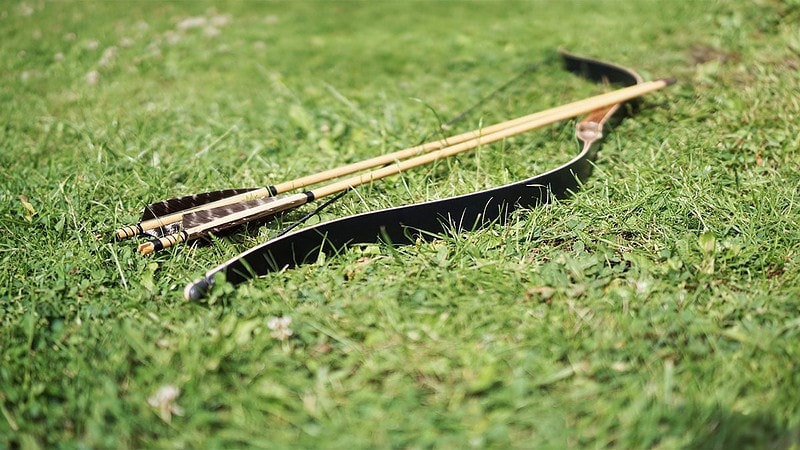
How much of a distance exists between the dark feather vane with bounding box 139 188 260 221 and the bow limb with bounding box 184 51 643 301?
0.38m

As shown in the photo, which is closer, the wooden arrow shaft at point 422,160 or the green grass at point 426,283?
the green grass at point 426,283

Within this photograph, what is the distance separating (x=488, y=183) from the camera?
7.84ft

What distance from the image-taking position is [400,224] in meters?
2.00

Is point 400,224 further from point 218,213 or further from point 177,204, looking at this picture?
point 177,204

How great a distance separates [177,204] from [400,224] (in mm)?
701

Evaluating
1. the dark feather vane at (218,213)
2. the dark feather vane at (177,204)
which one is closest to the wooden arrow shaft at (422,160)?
the dark feather vane at (218,213)

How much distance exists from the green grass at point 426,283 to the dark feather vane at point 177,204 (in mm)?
147

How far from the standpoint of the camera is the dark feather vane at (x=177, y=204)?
2.07 meters

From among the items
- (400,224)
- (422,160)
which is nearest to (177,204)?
(400,224)

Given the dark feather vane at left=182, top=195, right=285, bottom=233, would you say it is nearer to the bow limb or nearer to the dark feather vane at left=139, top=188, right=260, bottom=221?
the dark feather vane at left=139, top=188, right=260, bottom=221

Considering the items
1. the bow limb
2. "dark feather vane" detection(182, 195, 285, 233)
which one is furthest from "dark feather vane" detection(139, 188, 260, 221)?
the bow limb

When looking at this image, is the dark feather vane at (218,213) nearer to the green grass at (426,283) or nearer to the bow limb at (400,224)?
the green grass at (426,283)

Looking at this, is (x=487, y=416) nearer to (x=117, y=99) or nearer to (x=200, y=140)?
(x=200, y=140)

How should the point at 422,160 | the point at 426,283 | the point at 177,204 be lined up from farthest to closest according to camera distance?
1. the point at 422,160
2. the point at 177,204
3. the point at 426,283
